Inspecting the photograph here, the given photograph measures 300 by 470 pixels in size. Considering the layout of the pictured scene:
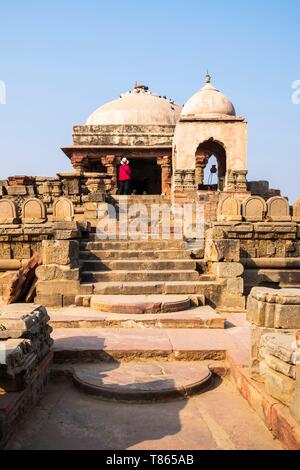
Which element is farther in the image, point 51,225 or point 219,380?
point 51,225

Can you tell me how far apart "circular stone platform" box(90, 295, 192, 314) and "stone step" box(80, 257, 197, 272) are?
101cm

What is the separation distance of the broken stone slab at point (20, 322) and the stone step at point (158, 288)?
7.57 feet

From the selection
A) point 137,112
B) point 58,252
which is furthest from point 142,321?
point 137,112

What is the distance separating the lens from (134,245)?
24.3 feet

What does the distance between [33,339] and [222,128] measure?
9.64 m

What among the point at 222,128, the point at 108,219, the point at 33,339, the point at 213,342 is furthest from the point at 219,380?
the point at 222,128

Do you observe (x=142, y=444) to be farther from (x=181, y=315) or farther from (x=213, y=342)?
(x=181, y=315)

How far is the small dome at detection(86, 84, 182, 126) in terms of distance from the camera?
57.7ft

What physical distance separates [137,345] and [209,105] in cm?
942

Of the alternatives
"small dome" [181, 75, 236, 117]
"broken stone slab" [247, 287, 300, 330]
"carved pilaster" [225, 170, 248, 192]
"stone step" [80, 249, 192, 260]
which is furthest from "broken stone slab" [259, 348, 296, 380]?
"small dome" [181, 75, 236, 117]

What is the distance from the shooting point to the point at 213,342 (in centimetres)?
425

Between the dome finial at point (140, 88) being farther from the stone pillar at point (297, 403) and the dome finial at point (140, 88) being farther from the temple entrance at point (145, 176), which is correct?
the stone pillar at point (297, 403)

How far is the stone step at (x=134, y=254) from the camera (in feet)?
23.1

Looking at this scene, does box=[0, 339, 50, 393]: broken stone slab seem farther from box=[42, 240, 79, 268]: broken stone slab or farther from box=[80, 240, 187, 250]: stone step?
box=[80, 240, 187, 250]: stone step
